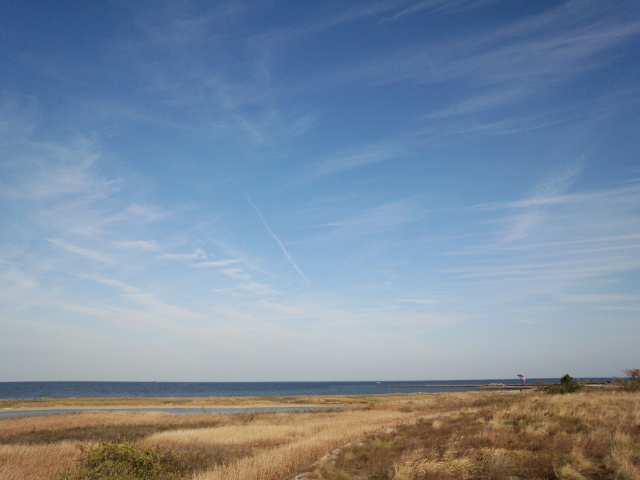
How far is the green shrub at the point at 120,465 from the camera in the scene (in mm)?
12039

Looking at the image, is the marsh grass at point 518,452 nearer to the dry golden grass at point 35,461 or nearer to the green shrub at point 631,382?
the dry golden grass at point 35,461

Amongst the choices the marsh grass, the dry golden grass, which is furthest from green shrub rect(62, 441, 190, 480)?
the marsh grass

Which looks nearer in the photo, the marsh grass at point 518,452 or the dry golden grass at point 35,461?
the marsh grass at point 518,452

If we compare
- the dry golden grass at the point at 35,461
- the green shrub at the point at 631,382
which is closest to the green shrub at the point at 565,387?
the green shrub at the point at 631,382

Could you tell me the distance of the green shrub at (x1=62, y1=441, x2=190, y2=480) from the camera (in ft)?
39.5

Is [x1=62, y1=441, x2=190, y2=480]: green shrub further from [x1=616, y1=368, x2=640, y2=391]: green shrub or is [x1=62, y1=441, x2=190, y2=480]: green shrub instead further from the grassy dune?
[x1=616, y1=368, x2=640, y2=391]: green shrub

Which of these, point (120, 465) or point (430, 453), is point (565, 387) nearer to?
point (430, 453)

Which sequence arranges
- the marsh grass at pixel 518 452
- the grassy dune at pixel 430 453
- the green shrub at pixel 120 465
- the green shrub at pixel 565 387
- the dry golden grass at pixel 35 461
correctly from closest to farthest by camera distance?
the marsh grass at pixel 518 452 → the grassy dune at pixel 430 453 → the green shrub at pixel 120 465 → the dry golden grass at pixel 35 461 → the green shrub at pixel 565 387

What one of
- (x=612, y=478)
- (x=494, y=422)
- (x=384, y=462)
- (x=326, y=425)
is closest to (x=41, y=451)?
(x=384, y=462)

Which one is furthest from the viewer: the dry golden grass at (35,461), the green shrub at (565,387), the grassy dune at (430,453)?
the green shrub at (565,387)

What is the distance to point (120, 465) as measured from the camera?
42.0 feet

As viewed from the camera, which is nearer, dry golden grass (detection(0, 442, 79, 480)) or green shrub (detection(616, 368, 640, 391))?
dry golden grass (detection(0, 442, 79, 480))

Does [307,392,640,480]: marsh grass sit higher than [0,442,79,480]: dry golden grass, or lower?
higher

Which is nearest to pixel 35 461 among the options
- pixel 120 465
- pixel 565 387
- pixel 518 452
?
pixel 120 465
